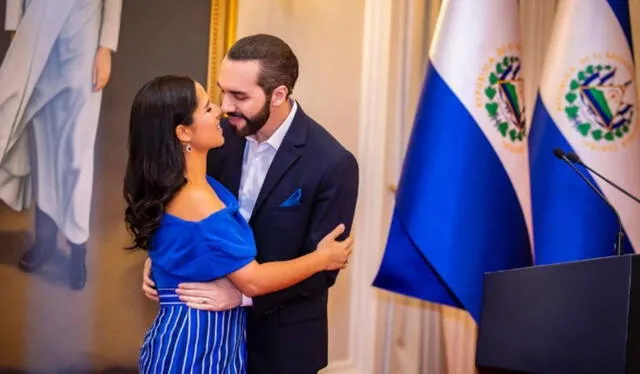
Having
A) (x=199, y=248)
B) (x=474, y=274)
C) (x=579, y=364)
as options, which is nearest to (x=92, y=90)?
(x=199, y=248)

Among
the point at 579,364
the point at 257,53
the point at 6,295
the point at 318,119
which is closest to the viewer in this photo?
the point at 579,364

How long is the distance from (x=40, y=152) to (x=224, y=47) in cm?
82

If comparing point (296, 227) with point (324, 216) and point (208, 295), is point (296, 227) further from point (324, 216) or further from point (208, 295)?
Answer: point (208, 295)

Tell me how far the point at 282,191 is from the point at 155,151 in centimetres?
42

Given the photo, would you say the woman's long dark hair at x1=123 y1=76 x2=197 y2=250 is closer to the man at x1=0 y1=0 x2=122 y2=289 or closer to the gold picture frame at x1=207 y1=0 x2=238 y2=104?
the man at x1=0 y1=0 x2=122 y2=289

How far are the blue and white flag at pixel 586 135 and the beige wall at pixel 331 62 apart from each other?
1.05 metres

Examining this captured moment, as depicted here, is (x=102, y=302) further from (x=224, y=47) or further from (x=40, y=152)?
(x=224, y=47)

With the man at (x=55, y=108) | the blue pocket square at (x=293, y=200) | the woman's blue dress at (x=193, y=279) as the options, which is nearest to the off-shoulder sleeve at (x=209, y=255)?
the woman's blue dress at (x=193, y=279)

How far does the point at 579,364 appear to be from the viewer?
57.2 inches

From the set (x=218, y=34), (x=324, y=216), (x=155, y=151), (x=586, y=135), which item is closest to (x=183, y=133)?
(x=155, y=151)

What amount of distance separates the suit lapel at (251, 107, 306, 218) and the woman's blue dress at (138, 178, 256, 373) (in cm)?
12

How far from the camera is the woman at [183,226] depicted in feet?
7.04

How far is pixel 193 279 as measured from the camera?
2205 mm

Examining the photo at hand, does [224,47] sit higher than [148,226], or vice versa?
[224,47]
